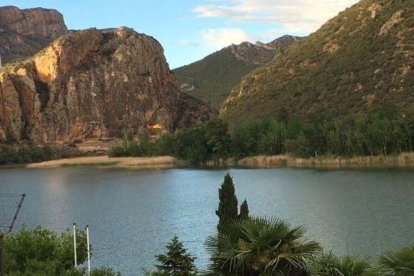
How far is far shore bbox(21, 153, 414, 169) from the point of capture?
7569 cm

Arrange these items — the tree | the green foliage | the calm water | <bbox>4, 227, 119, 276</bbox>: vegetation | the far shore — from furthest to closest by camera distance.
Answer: the far shore
the calm water
the tree
the green foliage
<bbox>4, 227, 119, 276</bbox>: vegetation

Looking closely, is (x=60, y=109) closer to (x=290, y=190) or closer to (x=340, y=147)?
(x=340, y=147)

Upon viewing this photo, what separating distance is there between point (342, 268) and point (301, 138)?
77.0 m

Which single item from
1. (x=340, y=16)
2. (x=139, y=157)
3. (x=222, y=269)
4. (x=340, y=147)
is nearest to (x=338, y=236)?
(x=222, y=269)

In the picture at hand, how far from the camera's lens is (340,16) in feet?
465

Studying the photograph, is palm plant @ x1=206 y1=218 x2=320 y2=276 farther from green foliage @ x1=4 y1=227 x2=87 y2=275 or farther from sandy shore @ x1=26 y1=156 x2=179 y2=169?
sandy shore @ x1=26 y1=156 x2=179 y2=169

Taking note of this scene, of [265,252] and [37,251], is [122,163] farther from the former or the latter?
[265,252]

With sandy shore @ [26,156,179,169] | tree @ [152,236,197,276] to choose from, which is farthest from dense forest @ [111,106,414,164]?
tree @ [152,236,197,276]

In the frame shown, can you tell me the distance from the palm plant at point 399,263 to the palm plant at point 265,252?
1497mm

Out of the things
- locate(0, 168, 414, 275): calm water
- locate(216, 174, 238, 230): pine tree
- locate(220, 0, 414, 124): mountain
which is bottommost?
locate(0, 168, 414, 275): calm water

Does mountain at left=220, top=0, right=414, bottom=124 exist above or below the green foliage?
above

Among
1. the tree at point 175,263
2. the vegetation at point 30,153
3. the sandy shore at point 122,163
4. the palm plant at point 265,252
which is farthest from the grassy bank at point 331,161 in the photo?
the vegetation at point 30,153

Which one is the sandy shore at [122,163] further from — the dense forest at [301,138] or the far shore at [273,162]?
the dense forest at [301,138]

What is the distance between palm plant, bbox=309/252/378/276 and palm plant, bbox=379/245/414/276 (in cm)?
40
